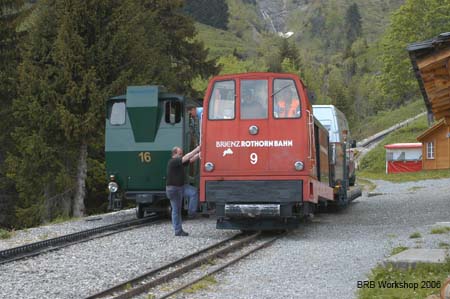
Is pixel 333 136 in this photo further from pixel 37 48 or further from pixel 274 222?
pixel 37 48

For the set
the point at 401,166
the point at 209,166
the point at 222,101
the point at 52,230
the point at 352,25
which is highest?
the point at 352,25

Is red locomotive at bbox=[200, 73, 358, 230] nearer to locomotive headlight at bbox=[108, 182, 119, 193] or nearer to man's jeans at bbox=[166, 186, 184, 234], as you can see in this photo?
man's jeans at bbox=[166, 186, 184, 234]

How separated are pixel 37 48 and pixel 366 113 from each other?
8322cm

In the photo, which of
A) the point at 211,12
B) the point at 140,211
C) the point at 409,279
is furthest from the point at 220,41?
the point at 409,279

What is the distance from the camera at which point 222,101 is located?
45.5 feet

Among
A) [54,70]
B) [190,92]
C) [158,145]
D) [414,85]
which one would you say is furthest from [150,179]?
[414,85]

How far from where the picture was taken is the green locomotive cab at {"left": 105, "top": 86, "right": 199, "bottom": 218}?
57.3ft

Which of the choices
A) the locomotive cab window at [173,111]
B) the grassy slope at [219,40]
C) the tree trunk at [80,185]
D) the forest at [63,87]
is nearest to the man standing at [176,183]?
the locomotive cab window at [173,111]

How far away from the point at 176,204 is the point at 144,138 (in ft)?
13.2

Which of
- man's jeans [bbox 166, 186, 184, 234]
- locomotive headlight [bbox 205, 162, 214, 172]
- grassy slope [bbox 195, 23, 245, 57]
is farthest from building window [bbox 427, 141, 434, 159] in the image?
grassy slope [bbox 195, 23, 245, 57]

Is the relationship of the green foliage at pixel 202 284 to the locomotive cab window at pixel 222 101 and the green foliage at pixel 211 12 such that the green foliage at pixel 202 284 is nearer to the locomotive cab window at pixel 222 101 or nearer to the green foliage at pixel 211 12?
the locomotive cab window at pixel 222 101

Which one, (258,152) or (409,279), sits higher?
(258,152)

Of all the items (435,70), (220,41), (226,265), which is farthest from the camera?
(220,41)

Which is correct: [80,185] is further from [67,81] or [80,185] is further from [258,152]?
[258,152]
